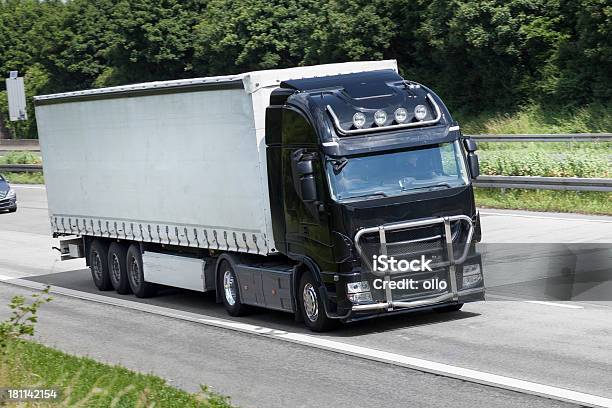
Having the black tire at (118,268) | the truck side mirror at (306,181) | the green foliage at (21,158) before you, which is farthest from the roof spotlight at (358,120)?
the green foliage at (21,158)

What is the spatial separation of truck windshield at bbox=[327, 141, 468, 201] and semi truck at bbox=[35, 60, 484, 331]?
1cm

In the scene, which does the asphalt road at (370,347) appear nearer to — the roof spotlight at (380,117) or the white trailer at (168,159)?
the white trailer at (168,159)

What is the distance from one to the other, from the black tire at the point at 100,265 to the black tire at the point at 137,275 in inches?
35.9

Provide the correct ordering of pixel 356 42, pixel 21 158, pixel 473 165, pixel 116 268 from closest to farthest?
pixel 473 165
pixel 116 268
pixel 356 42
pixel 21 158

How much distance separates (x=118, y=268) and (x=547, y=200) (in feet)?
33.5

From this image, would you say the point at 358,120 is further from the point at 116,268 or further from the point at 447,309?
the point at 116,268

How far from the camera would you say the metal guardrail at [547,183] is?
24558 millimetres

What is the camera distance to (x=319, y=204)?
14.4 metres

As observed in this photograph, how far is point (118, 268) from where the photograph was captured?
21078 mm

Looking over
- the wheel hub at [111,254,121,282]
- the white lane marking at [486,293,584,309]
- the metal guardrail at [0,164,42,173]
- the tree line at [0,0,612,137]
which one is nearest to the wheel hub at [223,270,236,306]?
the white lane marking at [486,293,584,309]

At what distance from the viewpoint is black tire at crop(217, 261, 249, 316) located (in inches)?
668

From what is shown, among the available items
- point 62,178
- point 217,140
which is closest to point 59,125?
point 62,178

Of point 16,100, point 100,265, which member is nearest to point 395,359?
point 100,265

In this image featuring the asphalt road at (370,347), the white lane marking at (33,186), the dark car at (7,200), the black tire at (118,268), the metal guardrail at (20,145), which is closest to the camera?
the asphalt road at (370,347)
